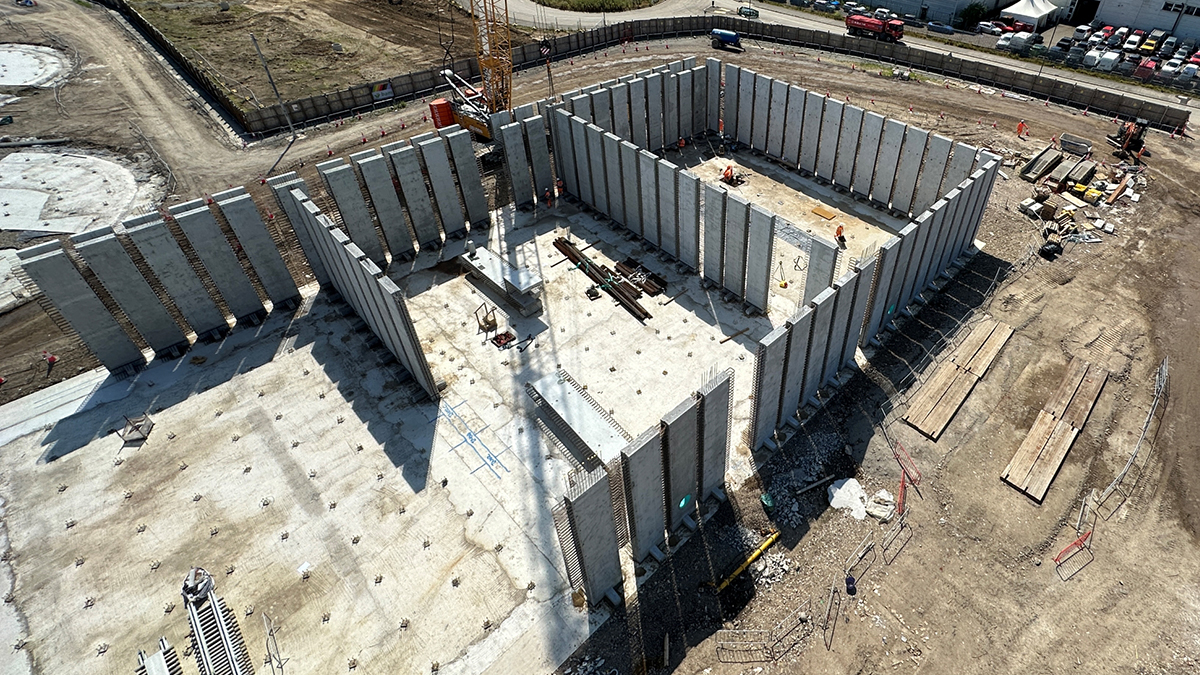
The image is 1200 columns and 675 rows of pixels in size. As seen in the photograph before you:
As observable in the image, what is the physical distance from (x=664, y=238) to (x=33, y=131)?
49.0m

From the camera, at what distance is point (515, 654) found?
580 inches

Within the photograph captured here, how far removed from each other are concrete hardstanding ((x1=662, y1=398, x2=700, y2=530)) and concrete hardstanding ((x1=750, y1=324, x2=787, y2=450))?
2.80m

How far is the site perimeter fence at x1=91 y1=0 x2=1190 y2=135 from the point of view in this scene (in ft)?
124

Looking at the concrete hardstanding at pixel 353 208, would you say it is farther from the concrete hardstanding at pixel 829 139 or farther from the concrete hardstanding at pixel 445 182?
the concrete hardstanding at pixel 829 139

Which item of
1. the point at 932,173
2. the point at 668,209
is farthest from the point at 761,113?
the point at 668,209

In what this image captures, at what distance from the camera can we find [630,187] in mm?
27625

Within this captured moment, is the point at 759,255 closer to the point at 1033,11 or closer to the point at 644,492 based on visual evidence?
the point at 644,492

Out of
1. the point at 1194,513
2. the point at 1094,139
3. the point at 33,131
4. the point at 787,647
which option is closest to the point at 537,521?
the point at 787,647

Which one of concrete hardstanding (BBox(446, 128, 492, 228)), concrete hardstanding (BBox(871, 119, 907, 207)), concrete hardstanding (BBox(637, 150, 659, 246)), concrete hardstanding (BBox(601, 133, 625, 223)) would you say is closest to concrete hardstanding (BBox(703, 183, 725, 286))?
concrete hardstanding (BBox(637, 150, 659, 246))

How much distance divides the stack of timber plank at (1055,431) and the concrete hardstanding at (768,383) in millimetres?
7506

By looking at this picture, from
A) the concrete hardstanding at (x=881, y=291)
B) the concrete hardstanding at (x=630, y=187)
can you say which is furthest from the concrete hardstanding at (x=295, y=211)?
the concrete hardstanding at (x=881, y=291)

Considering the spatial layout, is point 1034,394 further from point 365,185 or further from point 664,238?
point 365,185

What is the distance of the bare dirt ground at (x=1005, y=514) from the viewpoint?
566 inches

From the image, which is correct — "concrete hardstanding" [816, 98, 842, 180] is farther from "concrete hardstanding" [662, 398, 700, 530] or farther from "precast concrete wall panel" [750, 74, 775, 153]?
"concrete hardstanding" [662, 398, 700, 530]
